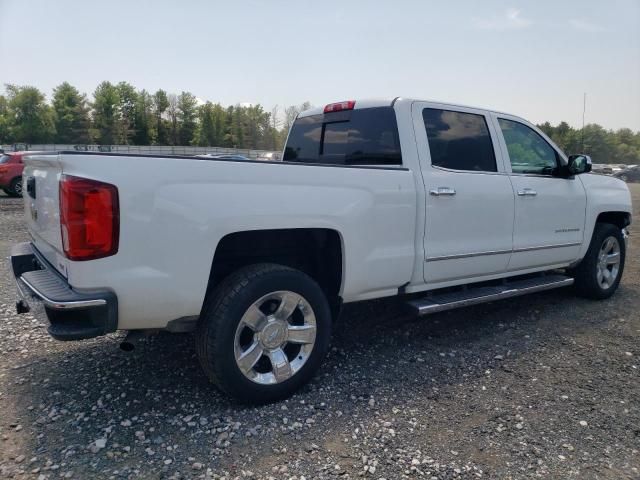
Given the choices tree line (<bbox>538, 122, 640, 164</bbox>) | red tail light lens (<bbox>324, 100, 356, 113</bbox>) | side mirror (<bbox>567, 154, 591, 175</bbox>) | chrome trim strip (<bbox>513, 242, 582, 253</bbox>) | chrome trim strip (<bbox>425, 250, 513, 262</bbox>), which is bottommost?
chrome trim strip (<bbox>513, 242, 582, 253</bbox>)

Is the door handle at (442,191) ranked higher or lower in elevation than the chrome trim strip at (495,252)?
higher

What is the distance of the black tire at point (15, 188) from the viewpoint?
16844 mm

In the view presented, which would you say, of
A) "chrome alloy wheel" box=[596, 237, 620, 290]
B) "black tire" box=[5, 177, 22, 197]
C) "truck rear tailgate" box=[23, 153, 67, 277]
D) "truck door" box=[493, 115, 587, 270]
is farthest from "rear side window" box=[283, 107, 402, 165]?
"black tire" box=[5, 177, 22, 197]

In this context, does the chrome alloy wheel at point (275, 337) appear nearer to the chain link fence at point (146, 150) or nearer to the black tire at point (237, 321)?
the black tire at point (237, 321)

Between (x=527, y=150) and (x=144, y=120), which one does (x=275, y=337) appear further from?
(x=144, y=120)

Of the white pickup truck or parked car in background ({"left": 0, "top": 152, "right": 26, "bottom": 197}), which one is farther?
parked car in background ({"left": 0, "top": 152, "right": 26, "bottom": 197})

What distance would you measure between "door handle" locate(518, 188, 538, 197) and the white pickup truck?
19 mm

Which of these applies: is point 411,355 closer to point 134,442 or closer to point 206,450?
point 206,450

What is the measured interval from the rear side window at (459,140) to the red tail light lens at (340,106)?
64 cm

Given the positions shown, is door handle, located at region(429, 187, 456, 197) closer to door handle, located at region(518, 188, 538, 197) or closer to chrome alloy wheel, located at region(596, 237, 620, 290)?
door handle, located at region(518, 188, 538, 197)

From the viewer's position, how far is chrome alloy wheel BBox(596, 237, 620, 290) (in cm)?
557

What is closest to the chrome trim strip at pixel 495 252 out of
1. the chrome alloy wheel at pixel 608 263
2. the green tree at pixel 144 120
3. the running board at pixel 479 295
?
the running board at pixel 479 295

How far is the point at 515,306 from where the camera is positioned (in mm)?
5324

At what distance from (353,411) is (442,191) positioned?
1.78 m
